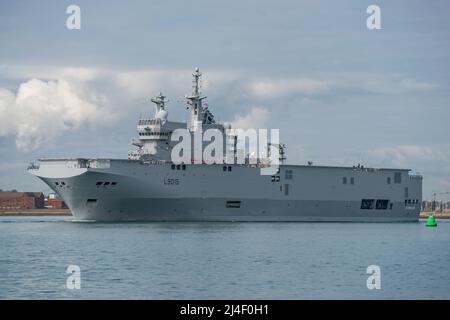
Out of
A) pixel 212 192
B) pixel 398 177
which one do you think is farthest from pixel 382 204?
pixel 212 192

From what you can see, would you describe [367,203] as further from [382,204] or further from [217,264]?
[217,264]

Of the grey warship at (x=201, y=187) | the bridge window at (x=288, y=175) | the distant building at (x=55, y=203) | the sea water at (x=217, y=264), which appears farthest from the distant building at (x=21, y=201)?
the sea water at (x=217, y=264)

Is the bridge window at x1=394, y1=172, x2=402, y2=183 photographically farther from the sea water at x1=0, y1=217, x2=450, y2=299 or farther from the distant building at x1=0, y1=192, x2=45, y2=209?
the distant building at x1=0, y1=192, x2=45, y2=209

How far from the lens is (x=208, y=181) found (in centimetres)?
7056

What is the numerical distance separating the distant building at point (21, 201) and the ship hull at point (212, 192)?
101250 millimetres

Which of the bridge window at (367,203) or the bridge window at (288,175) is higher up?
the bridge window at (288,175)

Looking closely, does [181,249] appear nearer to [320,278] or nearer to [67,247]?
[67,247]

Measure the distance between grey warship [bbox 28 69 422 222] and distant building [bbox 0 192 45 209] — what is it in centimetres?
9825

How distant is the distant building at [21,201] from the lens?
16975 cm

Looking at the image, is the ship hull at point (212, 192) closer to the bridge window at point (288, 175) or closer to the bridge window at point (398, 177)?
the bridge window at point (288, 175)

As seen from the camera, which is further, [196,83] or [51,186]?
[196,83]

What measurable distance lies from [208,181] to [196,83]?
12465 mm

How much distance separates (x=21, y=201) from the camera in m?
172
